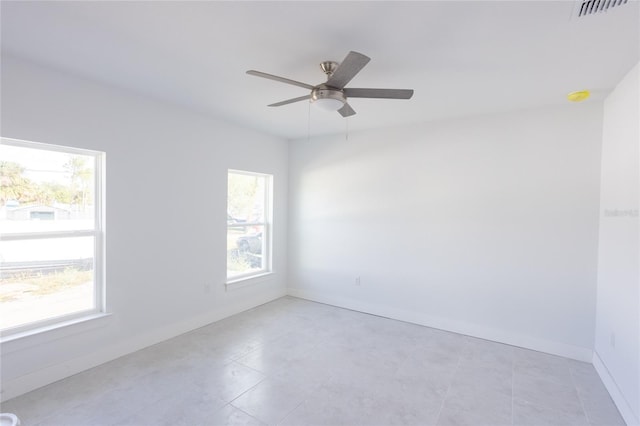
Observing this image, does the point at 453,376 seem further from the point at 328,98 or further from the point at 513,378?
the point at 328,98

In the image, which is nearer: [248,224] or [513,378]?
[513,378]

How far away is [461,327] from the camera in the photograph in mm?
3625

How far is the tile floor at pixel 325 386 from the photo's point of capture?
2.14 m

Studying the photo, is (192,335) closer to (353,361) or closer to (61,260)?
(61,260)

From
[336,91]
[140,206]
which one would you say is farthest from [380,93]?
[140,206]

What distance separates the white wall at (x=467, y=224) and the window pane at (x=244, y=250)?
2.46 feet

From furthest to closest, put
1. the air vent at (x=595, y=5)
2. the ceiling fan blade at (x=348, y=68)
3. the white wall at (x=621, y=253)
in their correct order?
the white wall at (x=621, y=253), the ceiling fan blade at (x=348, y=68), the air vent at (x=595, y=5)

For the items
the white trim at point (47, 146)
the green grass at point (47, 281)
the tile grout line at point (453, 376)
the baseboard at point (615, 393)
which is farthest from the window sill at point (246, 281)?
the baseboard at point (615, 393)

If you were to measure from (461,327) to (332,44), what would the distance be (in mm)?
3376

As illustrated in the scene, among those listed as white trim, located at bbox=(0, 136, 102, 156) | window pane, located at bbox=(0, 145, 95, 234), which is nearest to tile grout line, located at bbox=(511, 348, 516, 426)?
window pane, located at bbox=(0, 145, 95, 234)

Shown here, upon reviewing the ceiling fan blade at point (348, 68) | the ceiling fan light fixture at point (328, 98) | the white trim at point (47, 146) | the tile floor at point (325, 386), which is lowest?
the tile floor at point (325, 386)

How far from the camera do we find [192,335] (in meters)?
3.44

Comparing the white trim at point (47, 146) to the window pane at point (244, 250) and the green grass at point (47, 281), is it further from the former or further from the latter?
the window pane at point (244, 250)

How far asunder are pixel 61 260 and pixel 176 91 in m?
1.85
